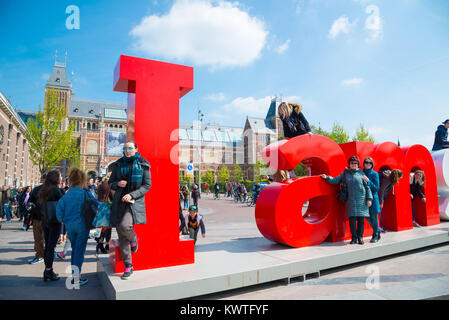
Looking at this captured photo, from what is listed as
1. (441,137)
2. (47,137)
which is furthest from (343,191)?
(47,137)

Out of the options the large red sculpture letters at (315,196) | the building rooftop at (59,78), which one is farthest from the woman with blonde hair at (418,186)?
the building rooftop at (59,78)

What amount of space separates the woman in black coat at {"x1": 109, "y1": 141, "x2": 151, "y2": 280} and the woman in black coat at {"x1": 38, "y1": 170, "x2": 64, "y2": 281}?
63.5 inches

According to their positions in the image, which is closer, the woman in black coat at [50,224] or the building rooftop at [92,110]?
the woman in black coat at [50,224]

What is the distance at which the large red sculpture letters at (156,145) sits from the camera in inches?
161

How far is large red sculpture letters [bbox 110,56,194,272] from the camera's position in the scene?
408 cm

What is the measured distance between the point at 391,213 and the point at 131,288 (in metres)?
6.79

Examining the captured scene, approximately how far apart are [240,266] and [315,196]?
8.27ft

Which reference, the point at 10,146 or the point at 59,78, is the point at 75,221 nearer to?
the point at 10,146

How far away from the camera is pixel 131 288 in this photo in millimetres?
3066

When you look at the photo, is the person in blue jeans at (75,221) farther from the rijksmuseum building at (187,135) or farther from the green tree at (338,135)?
the rijksmuseum building at (187,135)

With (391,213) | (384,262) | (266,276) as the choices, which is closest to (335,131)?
(391,213)

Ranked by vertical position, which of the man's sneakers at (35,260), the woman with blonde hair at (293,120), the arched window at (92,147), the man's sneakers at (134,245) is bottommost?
the man's sneakers at (35,260)

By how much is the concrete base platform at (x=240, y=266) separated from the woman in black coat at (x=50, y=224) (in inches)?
29.2
